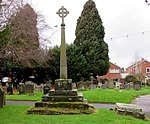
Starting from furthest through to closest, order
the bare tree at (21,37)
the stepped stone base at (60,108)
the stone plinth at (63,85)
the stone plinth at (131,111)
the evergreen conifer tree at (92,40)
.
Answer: the evergreen conifer tree at (92,40)
the bare tree at (21,37)
the stone plinth at (63,85)
the stepped stone base at (60,108)
the stone plinth at (131,111)

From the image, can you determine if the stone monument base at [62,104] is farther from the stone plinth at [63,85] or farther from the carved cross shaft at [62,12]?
the carved cross shaft at [62,12]

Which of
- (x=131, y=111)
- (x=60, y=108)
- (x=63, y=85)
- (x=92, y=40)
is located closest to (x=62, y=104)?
(x=60, y=108)

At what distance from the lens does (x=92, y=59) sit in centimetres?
5766

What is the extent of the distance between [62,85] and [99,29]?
135 ft

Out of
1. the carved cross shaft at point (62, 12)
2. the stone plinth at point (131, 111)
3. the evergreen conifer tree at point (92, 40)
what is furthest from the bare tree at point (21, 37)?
the evergreen conifer tree at point (92, 40)

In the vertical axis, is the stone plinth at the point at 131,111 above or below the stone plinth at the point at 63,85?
below

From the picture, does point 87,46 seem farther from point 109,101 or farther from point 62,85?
point 62,85

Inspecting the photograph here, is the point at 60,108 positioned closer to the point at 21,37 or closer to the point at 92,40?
the point at 21,37

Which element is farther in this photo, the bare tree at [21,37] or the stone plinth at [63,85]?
the bare tree at [21,37]

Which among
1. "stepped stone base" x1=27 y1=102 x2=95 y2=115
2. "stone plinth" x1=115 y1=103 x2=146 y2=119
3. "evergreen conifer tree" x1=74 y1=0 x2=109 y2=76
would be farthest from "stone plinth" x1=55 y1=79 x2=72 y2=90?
"evergreen conifer tree" x1=74 y1=0 x2=109 y2=76

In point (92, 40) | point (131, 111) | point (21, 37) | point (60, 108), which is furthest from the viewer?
point (92, 40)

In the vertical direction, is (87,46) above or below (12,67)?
above

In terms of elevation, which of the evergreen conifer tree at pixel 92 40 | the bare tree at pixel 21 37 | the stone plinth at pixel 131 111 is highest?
the evergreen conifer tree at pixel 92 40

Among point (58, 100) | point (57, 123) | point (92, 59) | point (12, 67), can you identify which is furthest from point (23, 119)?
point (92, 59)
